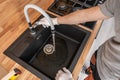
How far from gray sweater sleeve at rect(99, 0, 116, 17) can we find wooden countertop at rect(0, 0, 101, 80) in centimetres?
29

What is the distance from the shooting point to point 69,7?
1.25 metres

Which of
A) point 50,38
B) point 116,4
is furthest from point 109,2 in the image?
point 50,38

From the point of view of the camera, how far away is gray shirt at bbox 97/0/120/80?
2.39 feet

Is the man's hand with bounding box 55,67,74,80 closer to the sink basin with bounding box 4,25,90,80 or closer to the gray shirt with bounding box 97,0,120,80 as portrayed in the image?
the sink basin with bounding box 4,25,90,80

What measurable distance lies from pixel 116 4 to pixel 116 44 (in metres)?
0.20

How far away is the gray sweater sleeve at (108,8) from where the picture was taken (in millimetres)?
746

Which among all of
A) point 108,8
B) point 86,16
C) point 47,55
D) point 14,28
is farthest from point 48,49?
point 108,8

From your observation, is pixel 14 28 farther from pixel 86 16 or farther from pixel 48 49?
pixel 86 16

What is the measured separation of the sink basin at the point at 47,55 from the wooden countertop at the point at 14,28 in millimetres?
29

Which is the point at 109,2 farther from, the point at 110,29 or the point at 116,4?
the point at 110,29

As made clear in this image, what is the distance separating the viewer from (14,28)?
105 centimetres

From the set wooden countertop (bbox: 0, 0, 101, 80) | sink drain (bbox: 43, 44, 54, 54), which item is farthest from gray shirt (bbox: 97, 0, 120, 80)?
sink drain (bbox: 43, 44, 54, 54)

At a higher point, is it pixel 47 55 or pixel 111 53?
pixel 111 53

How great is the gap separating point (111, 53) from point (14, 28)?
0.67 m
